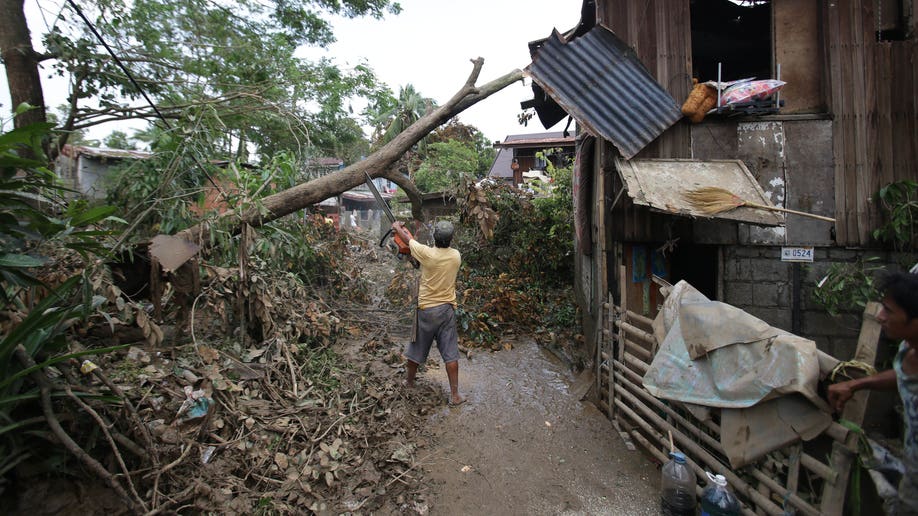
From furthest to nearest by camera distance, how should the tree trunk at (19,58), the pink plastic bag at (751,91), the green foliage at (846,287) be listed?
the tree trunk at (19,58)
the pink plastic bag at (751,91)
the green foliage at (846,287)

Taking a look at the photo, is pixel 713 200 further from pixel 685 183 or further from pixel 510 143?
pixel 510 143

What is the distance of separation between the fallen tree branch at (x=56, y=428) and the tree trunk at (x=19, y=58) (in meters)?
5.13

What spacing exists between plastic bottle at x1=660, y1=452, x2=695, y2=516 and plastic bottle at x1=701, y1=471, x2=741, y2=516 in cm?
17

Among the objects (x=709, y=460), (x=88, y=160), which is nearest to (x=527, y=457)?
(x=709, y=460)

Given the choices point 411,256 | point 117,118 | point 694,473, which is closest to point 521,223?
point 411,256

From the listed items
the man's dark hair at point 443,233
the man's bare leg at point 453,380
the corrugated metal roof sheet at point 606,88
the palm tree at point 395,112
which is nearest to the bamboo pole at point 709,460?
the man's bare leg at point 453,380

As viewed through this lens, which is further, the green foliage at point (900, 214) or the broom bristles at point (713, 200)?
the green foliage at point (900, 214)

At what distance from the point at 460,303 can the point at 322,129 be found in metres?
5.89

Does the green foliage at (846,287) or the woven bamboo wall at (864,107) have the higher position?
the woven bamboo wall at (864,107)

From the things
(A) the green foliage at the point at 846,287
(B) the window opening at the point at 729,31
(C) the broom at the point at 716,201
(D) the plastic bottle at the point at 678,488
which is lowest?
(D) the plastic bottle at the point at 678,488

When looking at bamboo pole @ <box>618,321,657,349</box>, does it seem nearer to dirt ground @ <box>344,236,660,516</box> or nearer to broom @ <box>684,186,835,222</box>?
dirt ground @ <box>344,236,660,516</box>

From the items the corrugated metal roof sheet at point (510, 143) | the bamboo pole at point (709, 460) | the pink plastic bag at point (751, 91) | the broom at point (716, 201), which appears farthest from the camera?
the corrugated metal roof sheet at point (510, 143)

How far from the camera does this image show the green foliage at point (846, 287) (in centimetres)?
421

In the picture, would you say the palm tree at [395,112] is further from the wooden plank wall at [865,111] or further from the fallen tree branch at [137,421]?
the fallen tree branch at [137,421]
